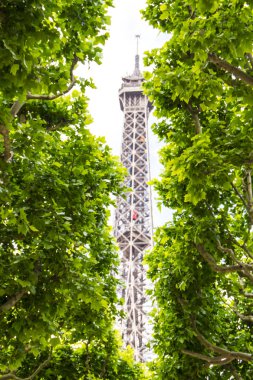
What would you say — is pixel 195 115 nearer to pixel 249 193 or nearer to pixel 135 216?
pixel 249 193

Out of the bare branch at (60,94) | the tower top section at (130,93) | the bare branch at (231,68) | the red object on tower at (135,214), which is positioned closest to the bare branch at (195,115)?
the bare branch at (231,68)

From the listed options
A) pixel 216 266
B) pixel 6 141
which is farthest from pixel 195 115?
pixel 6 141

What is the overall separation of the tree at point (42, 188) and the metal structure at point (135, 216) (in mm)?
27177

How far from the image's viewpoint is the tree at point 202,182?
552 cm

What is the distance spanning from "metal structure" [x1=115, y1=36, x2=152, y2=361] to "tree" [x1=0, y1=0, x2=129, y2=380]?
27.2 m

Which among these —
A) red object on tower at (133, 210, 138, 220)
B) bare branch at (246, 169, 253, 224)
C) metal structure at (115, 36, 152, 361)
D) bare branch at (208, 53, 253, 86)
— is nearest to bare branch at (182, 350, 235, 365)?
bare branch at (246, 169, 253, 224)

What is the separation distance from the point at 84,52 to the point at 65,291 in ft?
12.2

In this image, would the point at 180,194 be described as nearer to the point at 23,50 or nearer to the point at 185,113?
the point at 185,113

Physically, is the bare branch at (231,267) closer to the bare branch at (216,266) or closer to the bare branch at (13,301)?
the bare branch at (216,266)

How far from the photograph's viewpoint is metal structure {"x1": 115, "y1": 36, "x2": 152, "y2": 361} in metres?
37.9

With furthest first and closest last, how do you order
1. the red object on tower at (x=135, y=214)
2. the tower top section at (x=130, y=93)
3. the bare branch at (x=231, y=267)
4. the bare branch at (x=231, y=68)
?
the tower top section at (x=130, y=93), the red object on tower at (x=135, y=214), the bare branch at (x=231, y=267), the bare branch at (x=231, y=68)

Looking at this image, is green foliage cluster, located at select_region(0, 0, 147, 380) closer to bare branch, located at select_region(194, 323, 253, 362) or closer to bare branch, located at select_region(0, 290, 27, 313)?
bare branch, located at select_region(0, 290, 27, 313)

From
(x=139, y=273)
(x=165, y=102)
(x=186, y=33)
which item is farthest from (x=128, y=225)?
(x=186, y=33)

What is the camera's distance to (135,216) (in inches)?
1752
